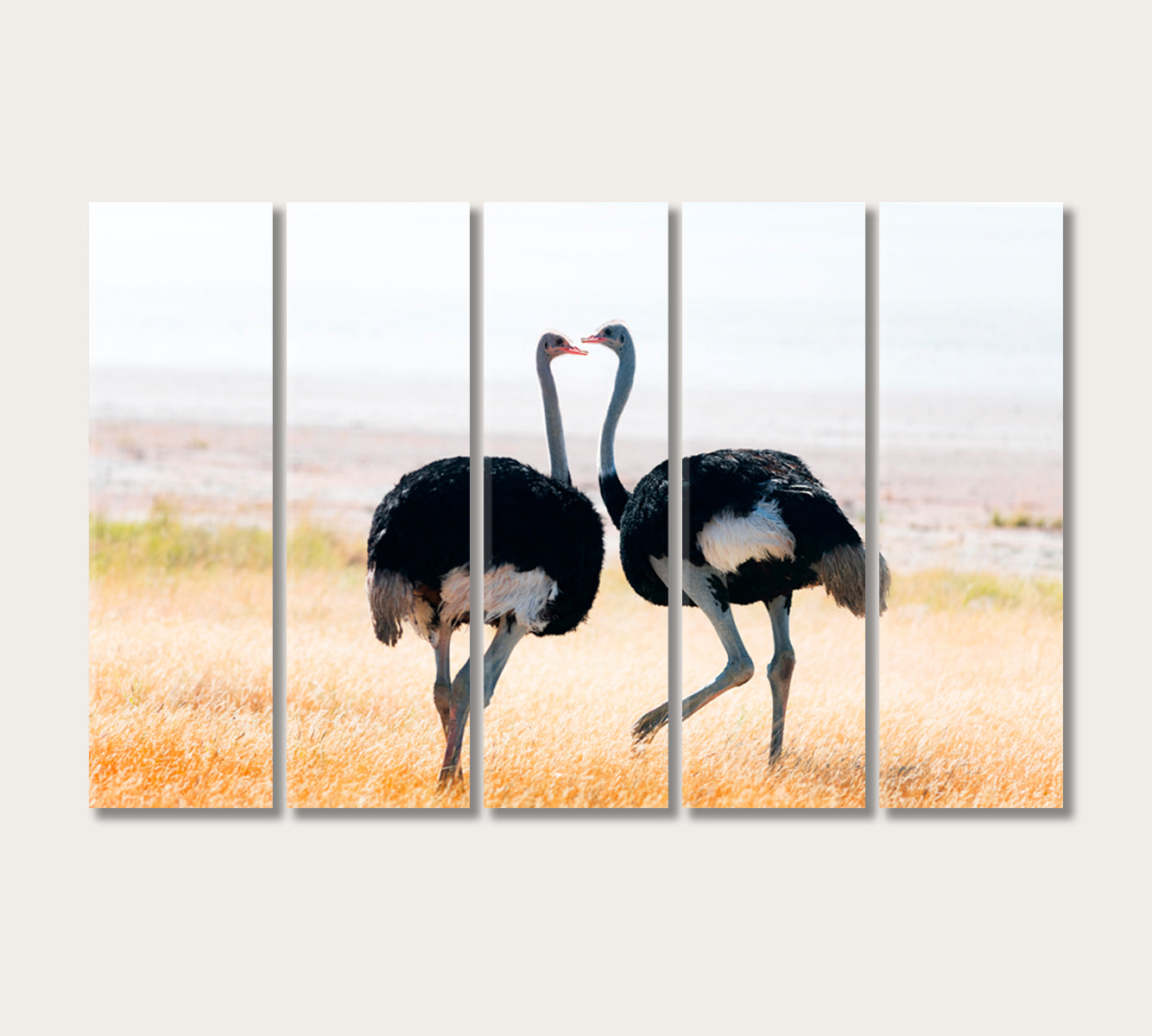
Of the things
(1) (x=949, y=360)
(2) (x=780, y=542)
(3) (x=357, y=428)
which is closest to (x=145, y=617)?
(3) (x=357, y=428)

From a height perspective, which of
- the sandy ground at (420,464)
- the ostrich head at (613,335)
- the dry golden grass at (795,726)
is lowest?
the dry golden grass at (795,726)

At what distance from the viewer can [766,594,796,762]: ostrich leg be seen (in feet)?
27.4

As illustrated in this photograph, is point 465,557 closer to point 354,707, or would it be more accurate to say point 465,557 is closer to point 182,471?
point 354,707

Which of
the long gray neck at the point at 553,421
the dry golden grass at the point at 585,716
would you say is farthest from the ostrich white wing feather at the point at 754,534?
the long gray neck at the point at 553,421

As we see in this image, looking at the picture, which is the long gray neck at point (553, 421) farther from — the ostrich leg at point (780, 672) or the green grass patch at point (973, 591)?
the green grass patch at point (973, 591)

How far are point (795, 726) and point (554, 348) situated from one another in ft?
6.54

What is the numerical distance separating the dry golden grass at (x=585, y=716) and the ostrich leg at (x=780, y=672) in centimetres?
48

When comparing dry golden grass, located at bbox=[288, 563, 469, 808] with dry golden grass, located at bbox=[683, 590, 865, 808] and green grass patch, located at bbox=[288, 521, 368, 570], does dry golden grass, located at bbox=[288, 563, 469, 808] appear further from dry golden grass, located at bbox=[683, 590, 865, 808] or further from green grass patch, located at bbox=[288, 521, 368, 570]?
dry golden grass, located at bbox=[683, 590, 865, 808]

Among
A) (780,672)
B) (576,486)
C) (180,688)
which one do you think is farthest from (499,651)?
(180,688)

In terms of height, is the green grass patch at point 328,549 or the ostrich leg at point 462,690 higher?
the green grass patch at point 328,549

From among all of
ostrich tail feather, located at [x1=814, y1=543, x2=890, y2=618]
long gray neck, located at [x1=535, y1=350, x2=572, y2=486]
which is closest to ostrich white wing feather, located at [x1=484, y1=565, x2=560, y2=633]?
long gray neck, located at [x1=535, y1=350, x2=572, y2=486]

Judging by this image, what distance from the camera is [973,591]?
28.0 feet

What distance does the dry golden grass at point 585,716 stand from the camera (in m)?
8.28

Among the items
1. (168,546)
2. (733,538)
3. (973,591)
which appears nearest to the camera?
(733,538)
